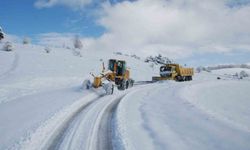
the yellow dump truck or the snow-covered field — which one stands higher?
the yellow dump truck

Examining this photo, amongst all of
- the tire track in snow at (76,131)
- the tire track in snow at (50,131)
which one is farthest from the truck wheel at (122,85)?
the tire track in snow at (50,131)

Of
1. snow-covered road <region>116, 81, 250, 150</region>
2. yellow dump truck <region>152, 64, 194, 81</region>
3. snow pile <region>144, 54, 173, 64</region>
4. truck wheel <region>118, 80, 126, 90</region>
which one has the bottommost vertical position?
snow-covered road <region>116, 81, 250, 150</region>

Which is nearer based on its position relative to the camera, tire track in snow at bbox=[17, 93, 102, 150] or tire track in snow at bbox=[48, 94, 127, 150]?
tire track in snow at bbox=[17, 93, 102, 150]

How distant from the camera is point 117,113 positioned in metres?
17.5

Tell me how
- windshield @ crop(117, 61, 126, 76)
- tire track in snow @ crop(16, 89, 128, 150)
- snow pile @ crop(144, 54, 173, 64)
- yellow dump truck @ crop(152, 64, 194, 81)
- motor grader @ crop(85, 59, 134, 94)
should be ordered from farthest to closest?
snow pile @ crop(144, 54, 173, 64), yellow dump truck @ crop(152, 64, 194, 81), windshield @ crop(117, 61, 126, 76), motor grader @ crop(85, 59, 134, 94), tire track in snow @ crop(16, 89, 128, 150)

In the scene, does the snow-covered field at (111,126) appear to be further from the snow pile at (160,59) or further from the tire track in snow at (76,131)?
the snow pile at (160,59)

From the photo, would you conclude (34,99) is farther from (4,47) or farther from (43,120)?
(4,47)

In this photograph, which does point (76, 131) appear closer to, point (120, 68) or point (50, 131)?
point (50, 131)

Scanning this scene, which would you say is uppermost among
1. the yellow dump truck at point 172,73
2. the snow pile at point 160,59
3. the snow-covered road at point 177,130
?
the snow pile at point 160,59

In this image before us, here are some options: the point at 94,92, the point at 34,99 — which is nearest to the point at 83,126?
the point at 34,99

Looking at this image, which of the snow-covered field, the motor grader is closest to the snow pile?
the motor grader

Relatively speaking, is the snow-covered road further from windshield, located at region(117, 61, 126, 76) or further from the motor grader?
windshield, located at region(117, 61, 126, 76)

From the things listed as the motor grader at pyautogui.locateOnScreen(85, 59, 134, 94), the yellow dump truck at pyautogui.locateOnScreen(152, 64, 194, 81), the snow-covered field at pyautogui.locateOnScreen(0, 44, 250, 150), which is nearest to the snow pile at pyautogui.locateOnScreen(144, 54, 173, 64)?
the yellow dump truck at pyautogui.locateOnScreen(152, 64, 194, 81)

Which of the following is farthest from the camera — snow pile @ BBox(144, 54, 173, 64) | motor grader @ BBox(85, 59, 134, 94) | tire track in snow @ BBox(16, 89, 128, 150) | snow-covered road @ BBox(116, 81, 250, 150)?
snow pile @ BBox(144, 54, 173, 64)
